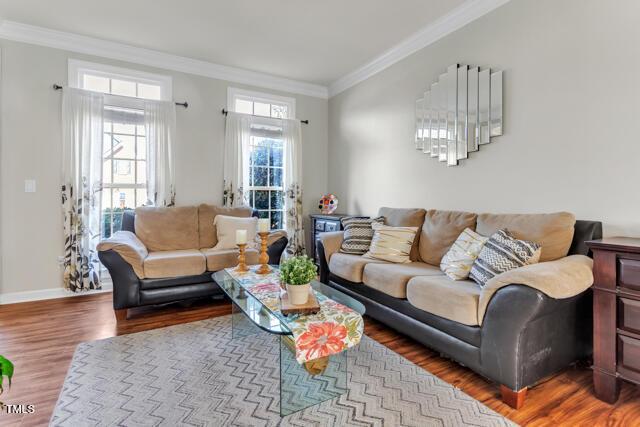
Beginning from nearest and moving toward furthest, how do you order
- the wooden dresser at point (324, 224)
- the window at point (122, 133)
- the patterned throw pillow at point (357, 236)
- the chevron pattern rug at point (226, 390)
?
the chevron pattern rug at point (226, 390)
the patterned throw pillow at point (357, 236)
the window at point (122, 133)
the wooden dresser at point (324, 224)

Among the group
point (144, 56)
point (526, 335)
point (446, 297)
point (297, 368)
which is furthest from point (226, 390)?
point (144, 56)

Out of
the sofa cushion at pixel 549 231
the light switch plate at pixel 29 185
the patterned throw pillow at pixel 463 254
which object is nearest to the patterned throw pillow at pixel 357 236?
the patterned throw pillow at pixel 463 254

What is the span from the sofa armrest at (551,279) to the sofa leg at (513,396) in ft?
1.13

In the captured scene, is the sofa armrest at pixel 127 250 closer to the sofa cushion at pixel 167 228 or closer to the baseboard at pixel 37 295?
the sofa cushion at pixel 167 228

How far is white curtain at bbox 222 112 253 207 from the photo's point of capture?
4.22m

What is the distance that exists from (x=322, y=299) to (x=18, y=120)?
3585mm

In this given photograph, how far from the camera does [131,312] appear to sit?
304cm

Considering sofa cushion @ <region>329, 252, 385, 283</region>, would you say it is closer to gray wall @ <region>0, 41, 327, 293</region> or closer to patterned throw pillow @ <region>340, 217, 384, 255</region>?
patterned throw pillow @ <region>340, 217, 384, 255</region>

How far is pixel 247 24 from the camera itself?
3.18 m

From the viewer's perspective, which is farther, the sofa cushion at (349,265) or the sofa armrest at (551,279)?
the sofa cushion at (349,265)

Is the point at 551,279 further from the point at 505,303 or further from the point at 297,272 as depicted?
the point at 297,272

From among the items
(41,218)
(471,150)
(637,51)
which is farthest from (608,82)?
(41,218)

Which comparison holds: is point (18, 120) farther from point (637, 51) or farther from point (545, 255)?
point (637, 51)

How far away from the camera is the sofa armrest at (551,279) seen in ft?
5.19
